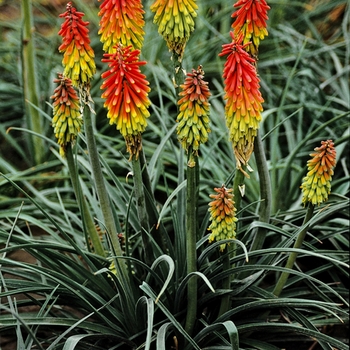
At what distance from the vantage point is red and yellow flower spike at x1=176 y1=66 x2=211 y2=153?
72.9 inches

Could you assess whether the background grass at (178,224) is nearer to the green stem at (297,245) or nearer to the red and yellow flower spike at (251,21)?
the green stem at (297,245)

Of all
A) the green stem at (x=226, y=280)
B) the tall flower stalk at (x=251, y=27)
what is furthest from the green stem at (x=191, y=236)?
the tall flower stalk at (x=251, y=27)

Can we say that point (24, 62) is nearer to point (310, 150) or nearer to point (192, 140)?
point (310, 150)

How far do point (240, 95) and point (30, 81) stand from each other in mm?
2095

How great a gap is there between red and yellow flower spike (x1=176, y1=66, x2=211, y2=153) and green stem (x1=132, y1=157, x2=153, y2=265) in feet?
0.81

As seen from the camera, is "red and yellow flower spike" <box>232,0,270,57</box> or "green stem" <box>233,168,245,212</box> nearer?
"red and yellow flower spike" <box>232,0,270,57</box>

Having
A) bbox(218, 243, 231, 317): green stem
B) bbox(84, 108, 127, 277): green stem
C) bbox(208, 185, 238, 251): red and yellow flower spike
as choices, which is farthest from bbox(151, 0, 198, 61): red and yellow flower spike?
bbox(218, 243, 231, 317): green stem

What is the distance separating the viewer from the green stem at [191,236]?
6.37 ft

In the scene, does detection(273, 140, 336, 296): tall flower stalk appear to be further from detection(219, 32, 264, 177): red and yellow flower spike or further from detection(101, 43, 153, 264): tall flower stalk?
detection(101, 43, 153, 264): tall flower stalk

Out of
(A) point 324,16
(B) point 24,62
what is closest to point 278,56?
(A) point 324,16

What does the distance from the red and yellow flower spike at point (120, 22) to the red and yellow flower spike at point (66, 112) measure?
0.65 feet

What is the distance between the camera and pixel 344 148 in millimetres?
3639

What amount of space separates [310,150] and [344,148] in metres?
0.21

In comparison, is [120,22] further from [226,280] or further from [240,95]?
[226,280]
